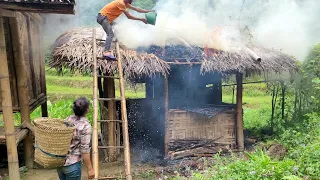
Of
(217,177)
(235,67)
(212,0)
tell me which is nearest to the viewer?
(217,177)

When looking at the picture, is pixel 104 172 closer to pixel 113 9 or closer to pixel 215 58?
pixel 113 9

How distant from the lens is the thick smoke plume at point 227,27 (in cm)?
882

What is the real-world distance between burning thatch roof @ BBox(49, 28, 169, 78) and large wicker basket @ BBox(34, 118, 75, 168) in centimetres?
363

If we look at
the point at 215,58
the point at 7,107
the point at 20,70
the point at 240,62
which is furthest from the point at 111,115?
the point at 240,62

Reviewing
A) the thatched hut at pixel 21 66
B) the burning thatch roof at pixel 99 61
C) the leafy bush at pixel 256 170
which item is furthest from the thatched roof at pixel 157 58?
the leafy bush at pixel 256 170

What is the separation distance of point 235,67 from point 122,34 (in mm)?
3152

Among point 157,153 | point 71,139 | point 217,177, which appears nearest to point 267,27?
point 157,153

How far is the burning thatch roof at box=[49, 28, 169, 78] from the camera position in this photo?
7527 mm

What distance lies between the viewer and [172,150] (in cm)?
866

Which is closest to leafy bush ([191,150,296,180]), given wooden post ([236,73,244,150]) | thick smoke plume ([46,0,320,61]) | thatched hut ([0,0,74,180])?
thatched hut ([0,0,74,180])

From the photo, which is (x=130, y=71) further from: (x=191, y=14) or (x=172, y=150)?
(x=191, y=14)

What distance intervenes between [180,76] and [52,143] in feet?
22.8

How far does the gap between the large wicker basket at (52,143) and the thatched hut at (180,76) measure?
145 inches

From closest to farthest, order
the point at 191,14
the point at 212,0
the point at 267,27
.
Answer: the point at 191,14 < the point at 267,27 < the point at 212,0
